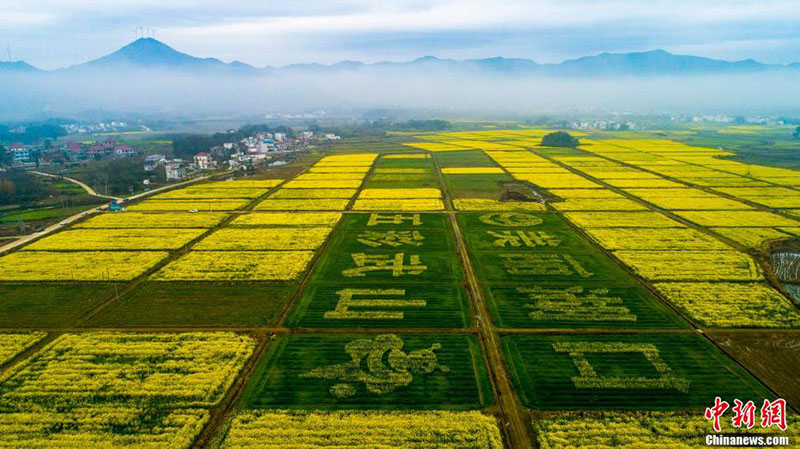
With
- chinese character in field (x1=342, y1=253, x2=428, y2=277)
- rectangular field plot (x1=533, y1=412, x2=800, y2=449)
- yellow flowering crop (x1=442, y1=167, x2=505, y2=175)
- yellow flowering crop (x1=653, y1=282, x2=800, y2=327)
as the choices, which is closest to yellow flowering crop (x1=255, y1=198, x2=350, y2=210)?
chinese character in field (x1=342, y1=253, x2=428, y2=277)

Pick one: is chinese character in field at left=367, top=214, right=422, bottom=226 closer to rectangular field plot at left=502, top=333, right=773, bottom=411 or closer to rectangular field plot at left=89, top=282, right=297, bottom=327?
rectangular field plot at left=89, top=282, right=297, bottom=327

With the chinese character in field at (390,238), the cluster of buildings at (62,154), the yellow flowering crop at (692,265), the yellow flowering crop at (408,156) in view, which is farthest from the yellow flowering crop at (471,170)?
the cluster of buildings at (62,154)

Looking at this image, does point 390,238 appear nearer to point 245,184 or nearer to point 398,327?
point 398,327

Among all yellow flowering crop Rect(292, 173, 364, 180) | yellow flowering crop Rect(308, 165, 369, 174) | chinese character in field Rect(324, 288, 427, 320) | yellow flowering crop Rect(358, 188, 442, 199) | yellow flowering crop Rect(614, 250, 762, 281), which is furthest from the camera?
yellow flowering crop Rect(308, 165, 369, 174)

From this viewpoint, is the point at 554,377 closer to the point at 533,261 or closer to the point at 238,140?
the point at 533,261

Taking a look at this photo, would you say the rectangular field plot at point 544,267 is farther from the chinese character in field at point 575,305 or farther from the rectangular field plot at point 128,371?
the rectangular field plot at point 128,371

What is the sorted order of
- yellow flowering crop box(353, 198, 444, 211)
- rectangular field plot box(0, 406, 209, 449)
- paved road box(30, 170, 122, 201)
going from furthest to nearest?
paved road box(30, 170, 122, 201) → yellow flowering crop box(353, 198, 444, 211) → rectangular field plot box(0, 406, 209, 449)

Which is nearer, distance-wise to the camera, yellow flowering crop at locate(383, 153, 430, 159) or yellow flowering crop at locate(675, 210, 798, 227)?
yellow flowering crop at locate(675, 210, 798, 227)

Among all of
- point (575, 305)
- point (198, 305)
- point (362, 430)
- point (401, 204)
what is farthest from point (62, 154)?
point (575, 305)
